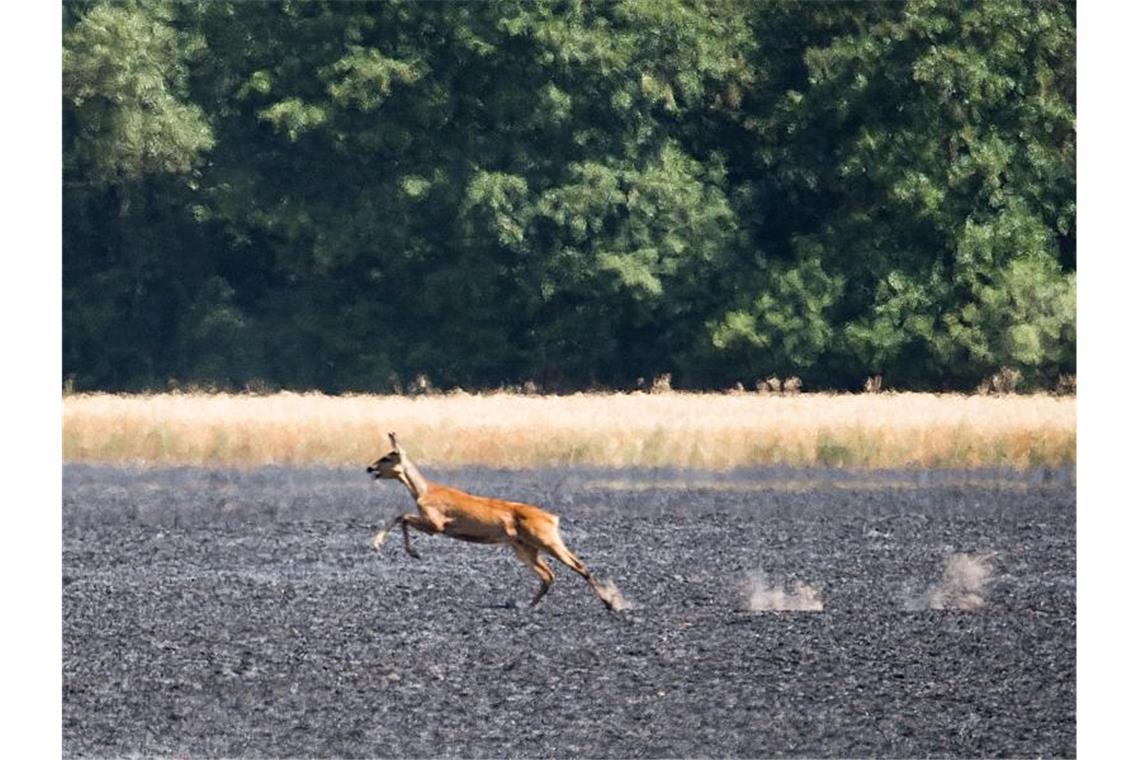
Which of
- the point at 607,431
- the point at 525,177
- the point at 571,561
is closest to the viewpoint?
the point at 571,561

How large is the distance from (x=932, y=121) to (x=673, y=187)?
2.38 meters

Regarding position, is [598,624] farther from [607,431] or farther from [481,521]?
[607,431]

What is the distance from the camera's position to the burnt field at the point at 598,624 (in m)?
8.66

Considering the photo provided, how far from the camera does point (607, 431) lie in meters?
17.4

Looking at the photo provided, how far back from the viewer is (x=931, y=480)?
15547 millimetres

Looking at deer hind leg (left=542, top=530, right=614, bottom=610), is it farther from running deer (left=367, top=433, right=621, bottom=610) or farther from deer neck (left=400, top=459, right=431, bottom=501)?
deer neck (left=400, top=459, right=431, bottom=501)

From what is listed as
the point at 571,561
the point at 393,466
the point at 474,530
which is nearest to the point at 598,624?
the point at 571,561

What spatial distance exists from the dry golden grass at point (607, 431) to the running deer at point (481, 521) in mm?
5590

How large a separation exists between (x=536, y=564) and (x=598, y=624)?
420 millimetres

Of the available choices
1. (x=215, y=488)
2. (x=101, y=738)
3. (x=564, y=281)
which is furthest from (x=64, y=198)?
(x=101, y=738)

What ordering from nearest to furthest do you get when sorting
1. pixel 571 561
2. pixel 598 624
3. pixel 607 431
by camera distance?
pixel 571 561
pixel 598 624
pixel 607 431

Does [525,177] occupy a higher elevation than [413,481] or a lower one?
higher

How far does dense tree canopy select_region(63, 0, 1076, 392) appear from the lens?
20766 millimetres

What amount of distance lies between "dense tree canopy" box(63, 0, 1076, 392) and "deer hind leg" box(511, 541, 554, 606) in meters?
9.55
